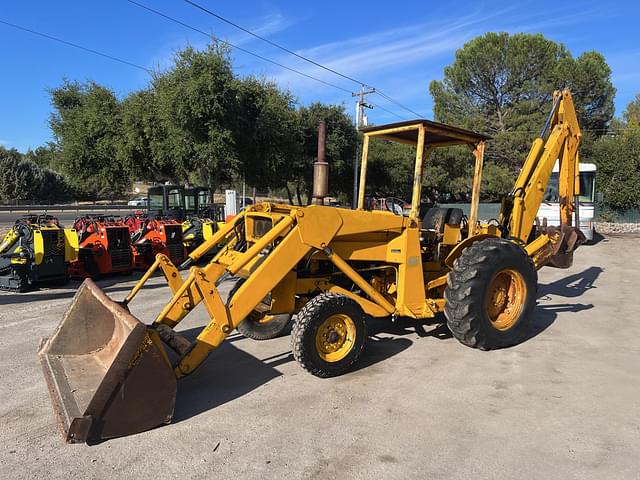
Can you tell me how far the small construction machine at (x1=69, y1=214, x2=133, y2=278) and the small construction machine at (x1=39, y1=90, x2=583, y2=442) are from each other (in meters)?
5.62

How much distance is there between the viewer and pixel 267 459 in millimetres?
3512

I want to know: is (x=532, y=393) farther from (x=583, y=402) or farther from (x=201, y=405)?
(x=201, y=405)

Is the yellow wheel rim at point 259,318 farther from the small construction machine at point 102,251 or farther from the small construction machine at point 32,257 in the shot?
the small construction machine at point 102,251

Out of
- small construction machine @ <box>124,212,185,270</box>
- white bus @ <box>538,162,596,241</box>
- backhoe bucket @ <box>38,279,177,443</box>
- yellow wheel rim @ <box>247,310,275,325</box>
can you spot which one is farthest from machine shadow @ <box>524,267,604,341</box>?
small construction machine @ <box>124,212,185,270</box>

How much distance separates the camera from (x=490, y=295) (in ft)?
19.5

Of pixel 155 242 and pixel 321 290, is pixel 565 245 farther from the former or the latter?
pixel 155 242

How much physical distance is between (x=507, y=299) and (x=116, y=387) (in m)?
4.67

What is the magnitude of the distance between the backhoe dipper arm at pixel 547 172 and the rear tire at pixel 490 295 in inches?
37.4

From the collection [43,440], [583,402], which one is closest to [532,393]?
[583,402]

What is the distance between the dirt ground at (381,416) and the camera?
342 centimetres

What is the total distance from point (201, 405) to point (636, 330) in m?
6.08

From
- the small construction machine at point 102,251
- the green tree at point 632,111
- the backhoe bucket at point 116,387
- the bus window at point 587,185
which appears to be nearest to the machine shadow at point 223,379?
the backhoe bucket at point 116,387

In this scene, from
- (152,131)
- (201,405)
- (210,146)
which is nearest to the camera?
(201,405)

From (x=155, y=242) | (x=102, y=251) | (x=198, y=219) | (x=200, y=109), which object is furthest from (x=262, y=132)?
(x=102, y=251)
